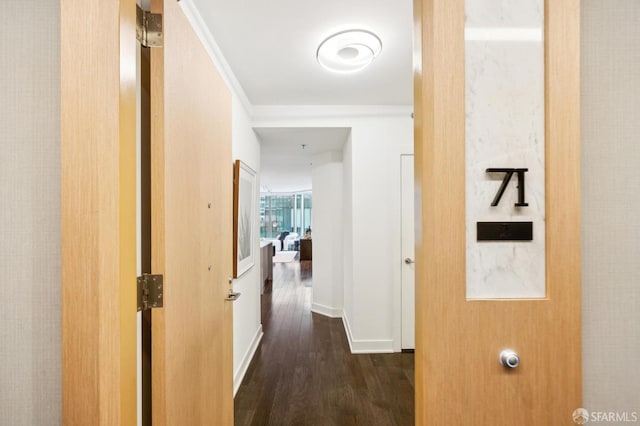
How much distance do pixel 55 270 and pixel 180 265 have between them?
0.33 metres

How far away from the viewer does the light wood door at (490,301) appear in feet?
2.40

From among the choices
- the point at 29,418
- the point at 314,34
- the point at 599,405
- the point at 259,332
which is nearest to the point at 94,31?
the point at 29,418

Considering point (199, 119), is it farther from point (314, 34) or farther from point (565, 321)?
point (565, 321)

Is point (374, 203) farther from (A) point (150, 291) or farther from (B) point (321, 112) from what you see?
(A) point (150, 291)

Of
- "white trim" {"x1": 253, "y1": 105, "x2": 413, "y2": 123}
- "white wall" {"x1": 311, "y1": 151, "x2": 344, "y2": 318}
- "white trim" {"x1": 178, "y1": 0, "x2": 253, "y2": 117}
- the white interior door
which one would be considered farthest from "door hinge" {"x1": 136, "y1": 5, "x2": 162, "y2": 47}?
"white wall" {"x1": 311, "y1": 151, "x2": 344, "y2": 318}

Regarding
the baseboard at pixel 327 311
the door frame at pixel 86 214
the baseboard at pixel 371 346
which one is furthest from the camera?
the baseboard at pixel 327 311

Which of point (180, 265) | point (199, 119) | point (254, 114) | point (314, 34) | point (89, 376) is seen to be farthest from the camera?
point (254, 114)

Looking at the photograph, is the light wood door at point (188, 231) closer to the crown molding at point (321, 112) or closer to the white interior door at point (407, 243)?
the crown molding at point (321, 112)

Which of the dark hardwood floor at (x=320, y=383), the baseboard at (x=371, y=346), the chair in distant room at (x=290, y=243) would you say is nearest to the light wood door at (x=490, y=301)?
the dark hardwood floor at (x=320, y=383)

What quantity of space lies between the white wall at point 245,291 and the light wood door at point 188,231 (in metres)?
0.82

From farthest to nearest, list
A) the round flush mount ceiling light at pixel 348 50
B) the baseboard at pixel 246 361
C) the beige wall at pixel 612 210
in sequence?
the baseboard at pixel 246 361, the round flush mount ceiling light at pixel 348 50, the beige wall at pixel 612 210

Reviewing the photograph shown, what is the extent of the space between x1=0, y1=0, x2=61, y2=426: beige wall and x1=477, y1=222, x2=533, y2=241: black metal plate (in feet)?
3.90

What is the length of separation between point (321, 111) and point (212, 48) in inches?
53.6

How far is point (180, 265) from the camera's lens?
968 mm
